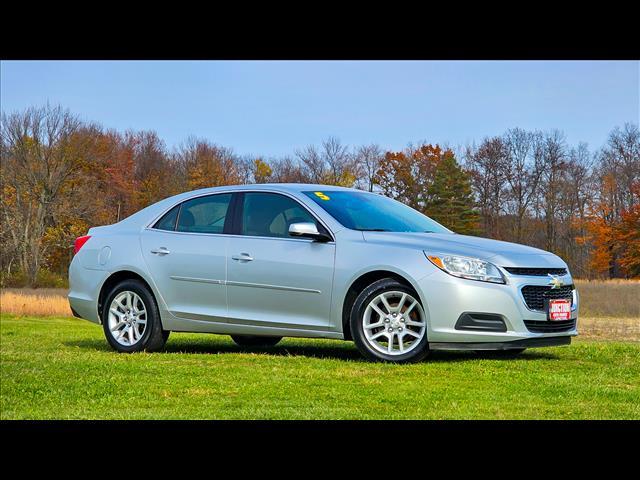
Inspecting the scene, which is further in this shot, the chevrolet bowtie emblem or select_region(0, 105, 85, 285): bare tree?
select_region(0, 105, 85, 285): bare tree

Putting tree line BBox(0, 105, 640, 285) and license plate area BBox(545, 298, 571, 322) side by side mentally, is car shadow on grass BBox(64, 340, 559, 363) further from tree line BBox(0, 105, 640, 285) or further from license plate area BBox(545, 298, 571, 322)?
tree line BBox(0, 105, 640, 285)

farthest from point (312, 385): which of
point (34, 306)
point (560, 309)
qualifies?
point (34, 306)

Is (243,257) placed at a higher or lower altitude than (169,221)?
lower

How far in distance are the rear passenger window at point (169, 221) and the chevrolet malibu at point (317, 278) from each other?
0.01 meters

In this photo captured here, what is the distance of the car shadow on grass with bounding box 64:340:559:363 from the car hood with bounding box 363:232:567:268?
1.05 m

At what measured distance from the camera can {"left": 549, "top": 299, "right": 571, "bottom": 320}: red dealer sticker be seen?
900cm

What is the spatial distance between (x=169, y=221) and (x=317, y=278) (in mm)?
2305

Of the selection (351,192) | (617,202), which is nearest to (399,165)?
(617,202)

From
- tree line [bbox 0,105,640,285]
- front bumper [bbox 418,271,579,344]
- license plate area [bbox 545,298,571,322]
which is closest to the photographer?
front bumper [bbox 418,271,579,344]

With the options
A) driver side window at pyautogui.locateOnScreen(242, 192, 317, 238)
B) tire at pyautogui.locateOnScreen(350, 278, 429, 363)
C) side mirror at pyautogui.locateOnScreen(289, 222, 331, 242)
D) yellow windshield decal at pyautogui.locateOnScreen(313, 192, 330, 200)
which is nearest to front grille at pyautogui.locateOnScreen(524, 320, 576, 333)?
tire at pyautogui.locateOnScreen(350, 278, 429, 363)

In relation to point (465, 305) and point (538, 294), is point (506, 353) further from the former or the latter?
point (465, 305)

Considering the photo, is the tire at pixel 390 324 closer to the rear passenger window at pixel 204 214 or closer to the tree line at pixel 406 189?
the rear passenger window at pixel 204 214

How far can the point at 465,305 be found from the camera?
339 inches

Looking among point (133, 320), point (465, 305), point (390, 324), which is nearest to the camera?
point (465, 305)
